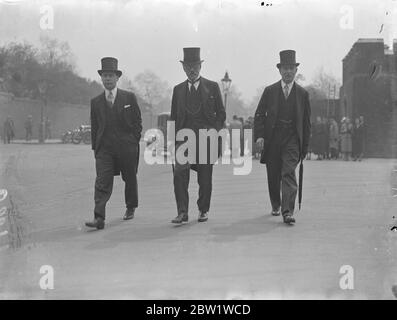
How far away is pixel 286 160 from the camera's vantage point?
6.05 m

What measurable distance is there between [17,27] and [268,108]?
2829mm

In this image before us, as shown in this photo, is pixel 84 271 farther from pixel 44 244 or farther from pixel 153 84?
pixel 153 84

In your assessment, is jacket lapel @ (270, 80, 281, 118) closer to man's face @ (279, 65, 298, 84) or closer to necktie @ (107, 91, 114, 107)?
man's face @ (279, 65, 298, 84)

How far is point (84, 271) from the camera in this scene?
159 inches

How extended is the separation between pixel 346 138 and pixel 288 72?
11.6m

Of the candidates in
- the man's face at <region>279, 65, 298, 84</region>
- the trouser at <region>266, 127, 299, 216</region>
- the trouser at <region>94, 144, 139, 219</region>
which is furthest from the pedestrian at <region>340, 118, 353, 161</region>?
the trouser at <region>94, 144, 139, 219</region>

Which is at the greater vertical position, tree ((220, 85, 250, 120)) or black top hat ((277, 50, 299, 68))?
black top hat ((277, 50, 299, 68))

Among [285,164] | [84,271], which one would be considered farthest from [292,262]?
[285,164]

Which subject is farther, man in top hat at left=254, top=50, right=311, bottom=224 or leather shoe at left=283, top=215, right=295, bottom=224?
man in top hat at left=254, top=50, right=311, bottom=224

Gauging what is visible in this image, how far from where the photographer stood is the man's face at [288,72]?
554 cm

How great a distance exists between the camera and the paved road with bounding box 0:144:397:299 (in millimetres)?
3637

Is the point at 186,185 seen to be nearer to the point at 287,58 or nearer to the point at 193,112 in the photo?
the point at 193,112

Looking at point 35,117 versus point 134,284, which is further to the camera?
point 35,117

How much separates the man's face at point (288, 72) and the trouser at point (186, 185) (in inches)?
48.0
